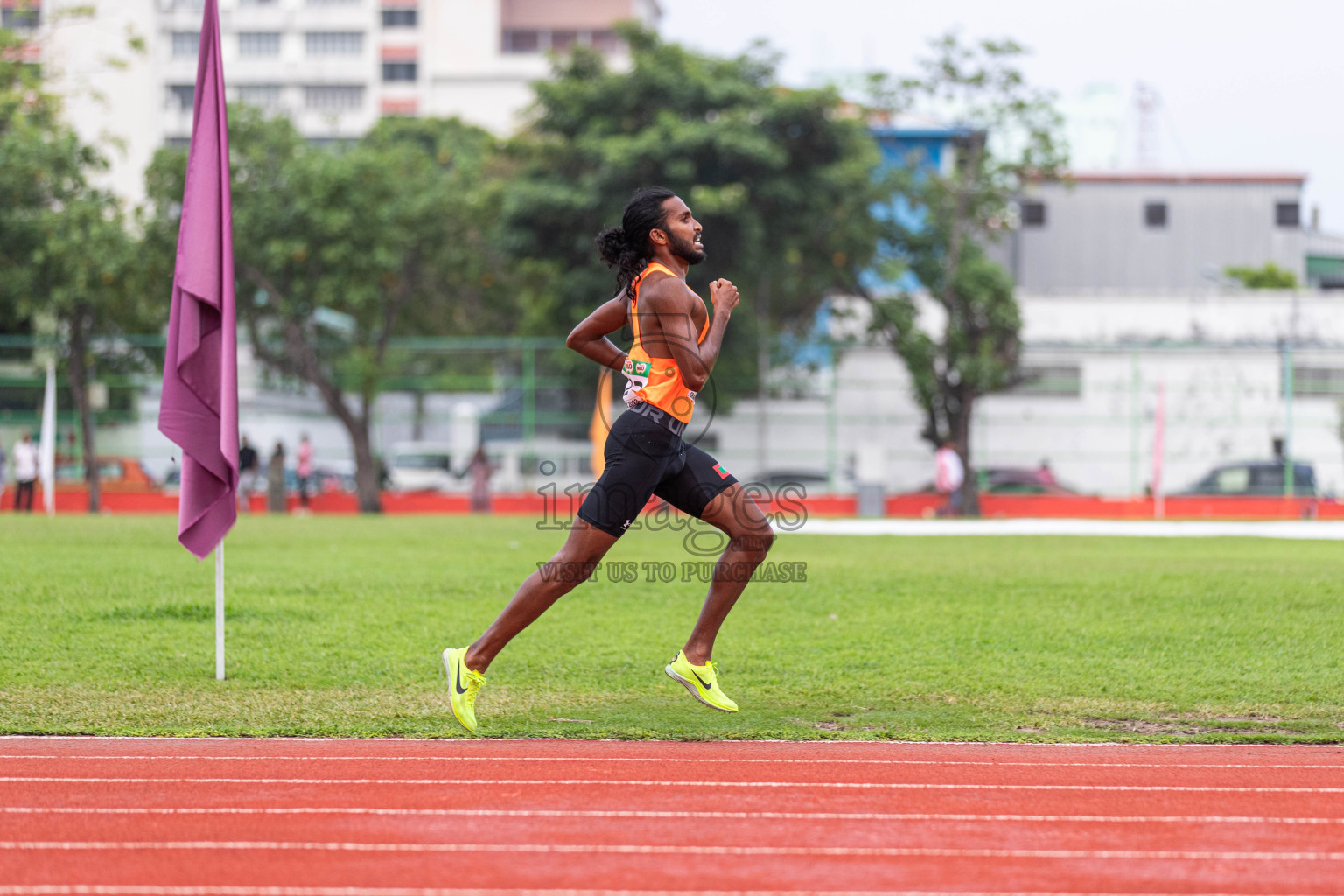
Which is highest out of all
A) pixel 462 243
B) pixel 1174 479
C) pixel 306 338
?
pixel 462 243

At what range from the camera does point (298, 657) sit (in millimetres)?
7301

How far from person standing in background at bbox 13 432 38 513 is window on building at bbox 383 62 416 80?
48.3 m

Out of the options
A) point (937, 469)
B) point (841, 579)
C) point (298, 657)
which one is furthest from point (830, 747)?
point (937, 469)

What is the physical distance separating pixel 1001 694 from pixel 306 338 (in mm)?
25384

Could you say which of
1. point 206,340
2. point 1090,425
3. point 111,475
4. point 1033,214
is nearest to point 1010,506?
point 1090,425

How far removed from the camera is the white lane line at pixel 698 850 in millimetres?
3768

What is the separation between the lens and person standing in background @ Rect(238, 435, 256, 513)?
90.1ft

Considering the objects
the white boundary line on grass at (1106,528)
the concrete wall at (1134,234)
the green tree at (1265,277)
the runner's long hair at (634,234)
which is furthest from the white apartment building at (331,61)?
the runner's long hair at (634,234)

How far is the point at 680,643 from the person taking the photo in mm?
7855

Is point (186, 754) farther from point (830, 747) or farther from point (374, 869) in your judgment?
point (830, 747)

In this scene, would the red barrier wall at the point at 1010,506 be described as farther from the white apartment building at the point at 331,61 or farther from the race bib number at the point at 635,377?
the white apartment building at the point at 331,61

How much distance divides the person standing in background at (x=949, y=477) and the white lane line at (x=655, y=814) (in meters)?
22.8

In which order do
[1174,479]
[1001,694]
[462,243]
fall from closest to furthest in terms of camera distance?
[1001,694], [1174,479], [462,243]

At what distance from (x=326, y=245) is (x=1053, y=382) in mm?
15518
